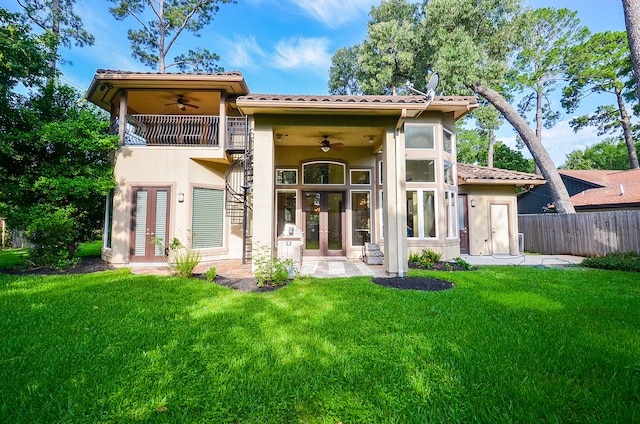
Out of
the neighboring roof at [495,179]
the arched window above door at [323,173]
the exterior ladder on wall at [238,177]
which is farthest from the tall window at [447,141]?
the exterior ladder on wall at [238,177]

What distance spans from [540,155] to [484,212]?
187 inches

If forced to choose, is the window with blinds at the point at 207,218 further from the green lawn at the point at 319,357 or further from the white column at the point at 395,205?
the white column at the point at 395,205

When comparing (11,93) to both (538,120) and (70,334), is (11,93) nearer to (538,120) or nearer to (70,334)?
(70,334)

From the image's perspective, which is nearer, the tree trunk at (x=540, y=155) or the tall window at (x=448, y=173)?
the tall window at (x=448, y=173)

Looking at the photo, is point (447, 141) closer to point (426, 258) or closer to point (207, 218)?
point (426, 258)

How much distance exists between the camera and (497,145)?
29.2 m

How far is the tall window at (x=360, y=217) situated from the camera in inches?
371

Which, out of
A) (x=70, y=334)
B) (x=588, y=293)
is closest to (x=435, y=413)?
(x=70, y=334)

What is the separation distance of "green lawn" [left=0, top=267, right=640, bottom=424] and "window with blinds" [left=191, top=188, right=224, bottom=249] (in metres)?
3.65

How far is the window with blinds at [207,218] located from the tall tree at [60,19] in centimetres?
1113

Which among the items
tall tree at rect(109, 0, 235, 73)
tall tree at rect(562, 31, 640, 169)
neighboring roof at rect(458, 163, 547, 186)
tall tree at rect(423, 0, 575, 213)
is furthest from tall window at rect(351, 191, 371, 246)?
tall tree at rect(562, 31, 640, 169)

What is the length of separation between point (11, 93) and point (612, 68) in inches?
1037

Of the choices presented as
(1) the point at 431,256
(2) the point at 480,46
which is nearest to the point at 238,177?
(1) the point at 431,256

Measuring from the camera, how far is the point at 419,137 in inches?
349
